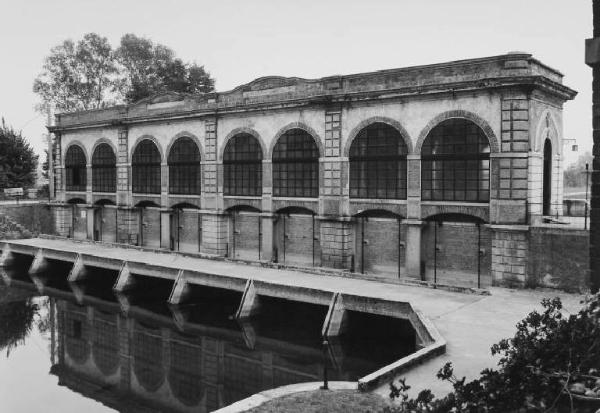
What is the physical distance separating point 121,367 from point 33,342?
19.4ft

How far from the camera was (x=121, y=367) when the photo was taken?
68.6 feet

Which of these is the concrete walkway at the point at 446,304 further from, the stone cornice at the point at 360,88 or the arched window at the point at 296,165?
the stone cornice at the point at 360,88

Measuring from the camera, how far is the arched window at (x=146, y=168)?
36719 millimetres

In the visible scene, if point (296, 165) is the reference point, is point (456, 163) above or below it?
below

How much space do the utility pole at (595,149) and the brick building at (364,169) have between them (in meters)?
14.5

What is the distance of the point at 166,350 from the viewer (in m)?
22.1

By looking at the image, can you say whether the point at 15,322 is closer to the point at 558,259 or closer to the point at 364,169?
Result: the point at 364,169

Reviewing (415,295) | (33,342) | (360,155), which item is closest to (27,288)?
(33,342)

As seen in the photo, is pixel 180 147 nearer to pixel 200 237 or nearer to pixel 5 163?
pixel 200 237

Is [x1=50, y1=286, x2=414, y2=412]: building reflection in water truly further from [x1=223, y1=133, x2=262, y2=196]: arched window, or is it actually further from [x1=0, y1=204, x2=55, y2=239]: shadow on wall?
[x1=0, y1=204, x2=55, y2=239]: shadow on wall

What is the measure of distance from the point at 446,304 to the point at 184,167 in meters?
20.4

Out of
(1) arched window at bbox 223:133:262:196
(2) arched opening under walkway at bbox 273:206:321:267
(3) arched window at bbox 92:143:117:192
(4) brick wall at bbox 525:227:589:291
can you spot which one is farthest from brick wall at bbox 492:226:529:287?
(3) arched window at bbox 92:143:117:192

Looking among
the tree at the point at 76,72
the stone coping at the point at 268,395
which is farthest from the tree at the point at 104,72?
the stone coping at the point at 268,395

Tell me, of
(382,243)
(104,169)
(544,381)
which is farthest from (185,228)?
(544,381)
